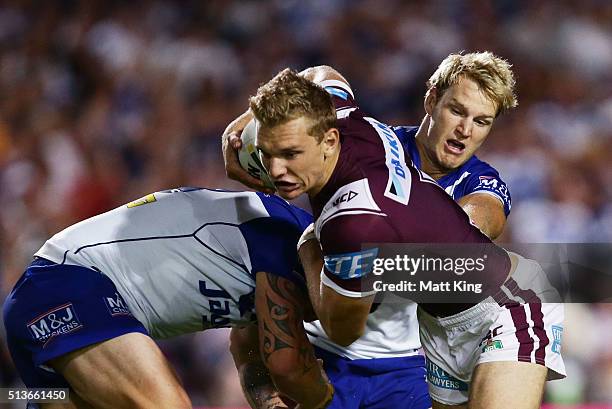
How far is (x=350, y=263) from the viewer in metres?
2.95

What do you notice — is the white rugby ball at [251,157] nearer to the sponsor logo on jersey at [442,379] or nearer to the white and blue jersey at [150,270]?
the white and blue jersey at [150,270]

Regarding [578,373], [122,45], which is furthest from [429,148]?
[122,45]

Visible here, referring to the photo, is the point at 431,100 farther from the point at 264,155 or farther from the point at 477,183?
Result: the point at 264,155

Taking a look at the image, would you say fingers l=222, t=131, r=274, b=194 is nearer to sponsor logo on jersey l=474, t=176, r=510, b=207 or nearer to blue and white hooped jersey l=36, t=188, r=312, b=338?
blue and white hooped jersey l=36, t=188, r=312, b=338

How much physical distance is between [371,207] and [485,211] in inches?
31.4

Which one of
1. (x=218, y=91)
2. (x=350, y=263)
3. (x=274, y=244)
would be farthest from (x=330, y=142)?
(x=218, y=91)

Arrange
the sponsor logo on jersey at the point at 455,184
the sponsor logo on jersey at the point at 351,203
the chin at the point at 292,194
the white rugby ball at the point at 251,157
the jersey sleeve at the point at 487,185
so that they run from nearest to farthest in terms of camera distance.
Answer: the sponsor logo on jersey at the point at 351,203
the chin at the point at 292,194
the white rugby ball at the point at 251,157
the jersey sleeve at the point at 487,185
the sponsor logo on jersey at the point at 455,184

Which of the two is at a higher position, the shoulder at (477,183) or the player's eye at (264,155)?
the player's eye at (264,155)

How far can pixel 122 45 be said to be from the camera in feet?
23.7

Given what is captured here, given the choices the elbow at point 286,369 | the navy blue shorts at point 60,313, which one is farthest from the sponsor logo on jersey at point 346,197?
the navy blue shorts at point 60,313

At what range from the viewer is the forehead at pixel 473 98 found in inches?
147

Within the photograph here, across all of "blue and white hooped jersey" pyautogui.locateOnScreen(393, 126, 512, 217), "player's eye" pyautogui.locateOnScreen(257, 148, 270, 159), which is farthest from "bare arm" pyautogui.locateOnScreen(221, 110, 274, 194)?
"blue and white hooped jersey" pyautogui.locateOnScreen(393, 126, 512, 217)

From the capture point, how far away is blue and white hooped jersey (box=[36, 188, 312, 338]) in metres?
3.35

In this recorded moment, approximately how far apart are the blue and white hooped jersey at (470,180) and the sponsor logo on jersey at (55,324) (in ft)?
4.63
